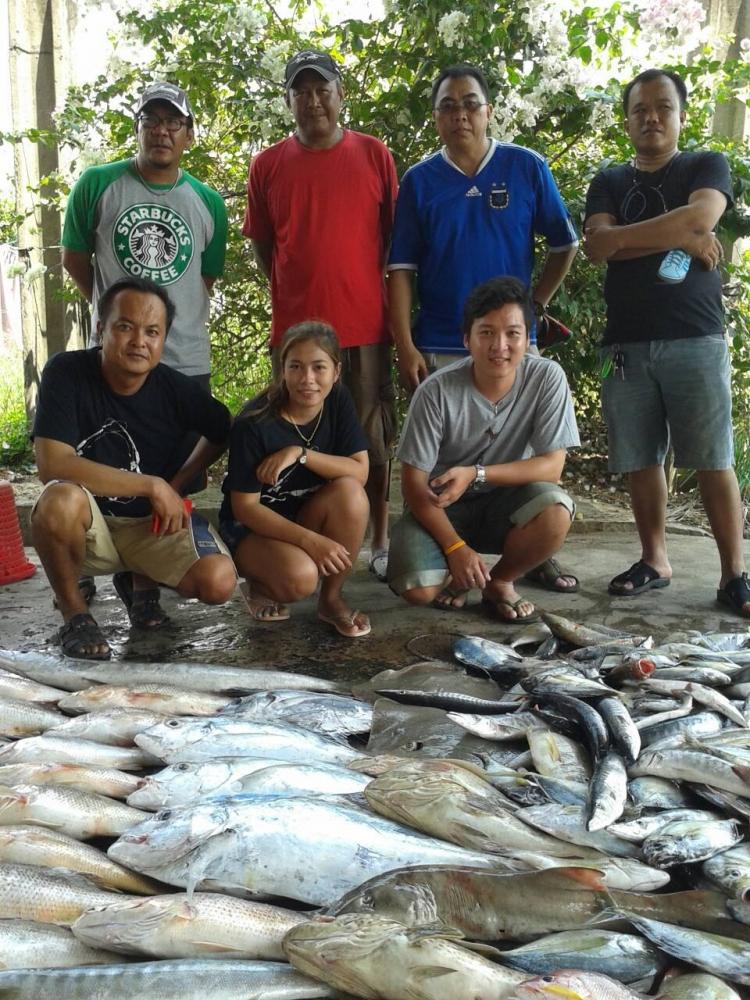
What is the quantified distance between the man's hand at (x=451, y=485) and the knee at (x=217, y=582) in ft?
3.03

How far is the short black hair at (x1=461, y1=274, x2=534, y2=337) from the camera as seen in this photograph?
12.6ft

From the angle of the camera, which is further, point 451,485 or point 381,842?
point 451,485

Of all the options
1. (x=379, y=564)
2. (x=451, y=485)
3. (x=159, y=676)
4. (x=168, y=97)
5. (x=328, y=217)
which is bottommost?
(x=159, y=676)

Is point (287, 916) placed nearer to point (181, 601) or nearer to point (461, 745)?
point (461, 745)

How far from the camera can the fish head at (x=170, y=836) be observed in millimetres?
2096

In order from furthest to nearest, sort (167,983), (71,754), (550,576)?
1. (550,576)
2. (71,754)
3. (167,983)

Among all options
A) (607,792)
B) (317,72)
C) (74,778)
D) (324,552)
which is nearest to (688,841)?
(607,792)

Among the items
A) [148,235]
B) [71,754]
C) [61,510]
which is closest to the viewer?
[71,754]

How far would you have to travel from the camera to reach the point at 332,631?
4.10 meters

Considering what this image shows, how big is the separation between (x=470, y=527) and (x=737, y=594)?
4.12 ft

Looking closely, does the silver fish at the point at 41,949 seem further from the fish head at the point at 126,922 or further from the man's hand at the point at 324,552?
the man's hand at the point at 324,552

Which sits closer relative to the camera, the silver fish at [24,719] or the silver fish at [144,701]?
the silver fish at [24,719]

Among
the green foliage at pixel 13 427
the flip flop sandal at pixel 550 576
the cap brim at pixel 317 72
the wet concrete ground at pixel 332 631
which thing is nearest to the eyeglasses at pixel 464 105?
the cap brim at pixel 317 72

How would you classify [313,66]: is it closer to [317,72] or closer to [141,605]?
[317,72]
